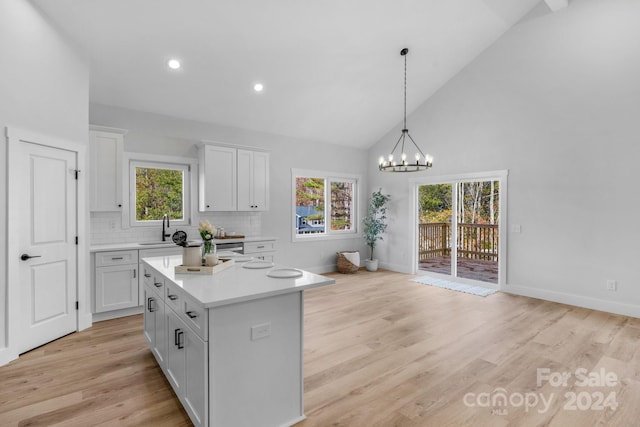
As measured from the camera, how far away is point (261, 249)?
547 centimetres

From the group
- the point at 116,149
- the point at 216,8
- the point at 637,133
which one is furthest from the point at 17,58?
the point at 637,133

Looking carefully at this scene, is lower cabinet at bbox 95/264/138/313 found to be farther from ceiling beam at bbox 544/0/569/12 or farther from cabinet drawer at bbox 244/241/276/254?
ceiling beam at bbox 544/0/569/12

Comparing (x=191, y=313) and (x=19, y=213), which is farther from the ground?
(x=19, y=213)

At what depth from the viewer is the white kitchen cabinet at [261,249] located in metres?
5.32

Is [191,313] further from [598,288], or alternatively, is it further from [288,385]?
[598,288]

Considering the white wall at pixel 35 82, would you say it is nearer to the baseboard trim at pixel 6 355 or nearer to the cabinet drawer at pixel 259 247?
the baseboard trim at pixel 6 355

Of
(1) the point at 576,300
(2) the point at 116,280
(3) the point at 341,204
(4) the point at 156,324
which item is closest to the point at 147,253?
(2) the point at 116,280

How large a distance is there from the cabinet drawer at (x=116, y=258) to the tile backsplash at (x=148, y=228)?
605mm

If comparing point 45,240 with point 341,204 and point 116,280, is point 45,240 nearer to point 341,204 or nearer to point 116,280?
point 116,280

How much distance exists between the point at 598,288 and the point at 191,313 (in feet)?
17.0

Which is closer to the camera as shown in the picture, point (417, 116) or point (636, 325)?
point (636, 325)

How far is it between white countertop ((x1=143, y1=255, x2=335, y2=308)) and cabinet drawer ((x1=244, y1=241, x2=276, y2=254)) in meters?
2.60

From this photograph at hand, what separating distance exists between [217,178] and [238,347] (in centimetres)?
376

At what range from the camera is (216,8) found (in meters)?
3.76
